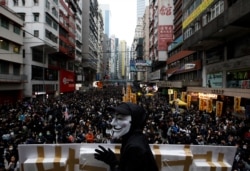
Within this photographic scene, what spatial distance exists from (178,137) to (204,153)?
12.9 meters

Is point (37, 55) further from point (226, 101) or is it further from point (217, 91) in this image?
point (226, 101)

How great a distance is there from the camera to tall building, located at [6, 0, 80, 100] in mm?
53812

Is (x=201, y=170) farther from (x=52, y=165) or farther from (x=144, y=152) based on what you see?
(x=52, y=165)

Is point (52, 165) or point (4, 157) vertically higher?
point (52, 165)

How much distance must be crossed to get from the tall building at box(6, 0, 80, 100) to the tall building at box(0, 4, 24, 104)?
236cm

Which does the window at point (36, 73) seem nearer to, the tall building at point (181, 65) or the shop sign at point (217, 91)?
the tall building at point (181, 65)

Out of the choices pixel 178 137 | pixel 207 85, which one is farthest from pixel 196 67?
pixel 178 137

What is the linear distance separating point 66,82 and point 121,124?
74.9m

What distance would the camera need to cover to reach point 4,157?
526 inches

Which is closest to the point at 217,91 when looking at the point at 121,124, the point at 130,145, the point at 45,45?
the point at 45,45

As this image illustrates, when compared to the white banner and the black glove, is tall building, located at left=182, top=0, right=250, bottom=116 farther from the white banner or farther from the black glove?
the black glove

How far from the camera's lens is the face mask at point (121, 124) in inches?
148

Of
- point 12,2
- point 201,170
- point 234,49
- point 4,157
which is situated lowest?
point 4,157

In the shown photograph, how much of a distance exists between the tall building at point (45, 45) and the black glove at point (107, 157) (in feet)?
145
